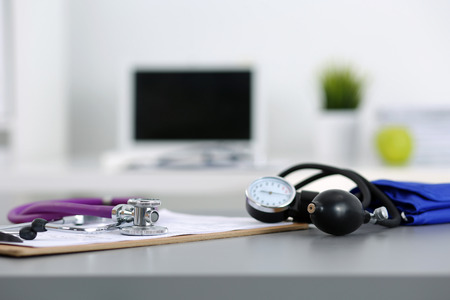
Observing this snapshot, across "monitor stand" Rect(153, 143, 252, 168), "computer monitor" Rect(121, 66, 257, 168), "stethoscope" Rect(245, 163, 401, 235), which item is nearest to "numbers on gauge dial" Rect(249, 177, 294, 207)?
"stethoscope" Rect(245, 163, 401, 235)

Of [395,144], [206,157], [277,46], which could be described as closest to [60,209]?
[206,157]

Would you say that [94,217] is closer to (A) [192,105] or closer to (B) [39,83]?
(A) [192,105]

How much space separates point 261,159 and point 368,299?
206 cm

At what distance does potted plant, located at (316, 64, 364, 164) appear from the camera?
248 cm

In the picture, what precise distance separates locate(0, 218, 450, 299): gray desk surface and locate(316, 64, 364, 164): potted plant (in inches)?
77.0

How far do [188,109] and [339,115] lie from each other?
63 cm

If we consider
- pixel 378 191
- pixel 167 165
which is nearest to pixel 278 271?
pixel 378 191

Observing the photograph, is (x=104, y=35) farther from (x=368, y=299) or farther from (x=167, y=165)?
(x=368, y=299)

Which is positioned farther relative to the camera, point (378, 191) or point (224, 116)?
point (224, 116)

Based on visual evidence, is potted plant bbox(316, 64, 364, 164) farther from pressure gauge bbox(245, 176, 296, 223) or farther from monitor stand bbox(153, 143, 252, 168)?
pressure gauge bbox(245, 176, 296, 223)

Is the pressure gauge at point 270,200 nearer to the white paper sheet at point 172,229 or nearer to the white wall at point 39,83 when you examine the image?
the white paper sheet at point 172,229

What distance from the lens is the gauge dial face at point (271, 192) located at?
26.0 inches

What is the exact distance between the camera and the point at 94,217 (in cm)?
68

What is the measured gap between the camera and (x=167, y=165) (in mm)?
2244
